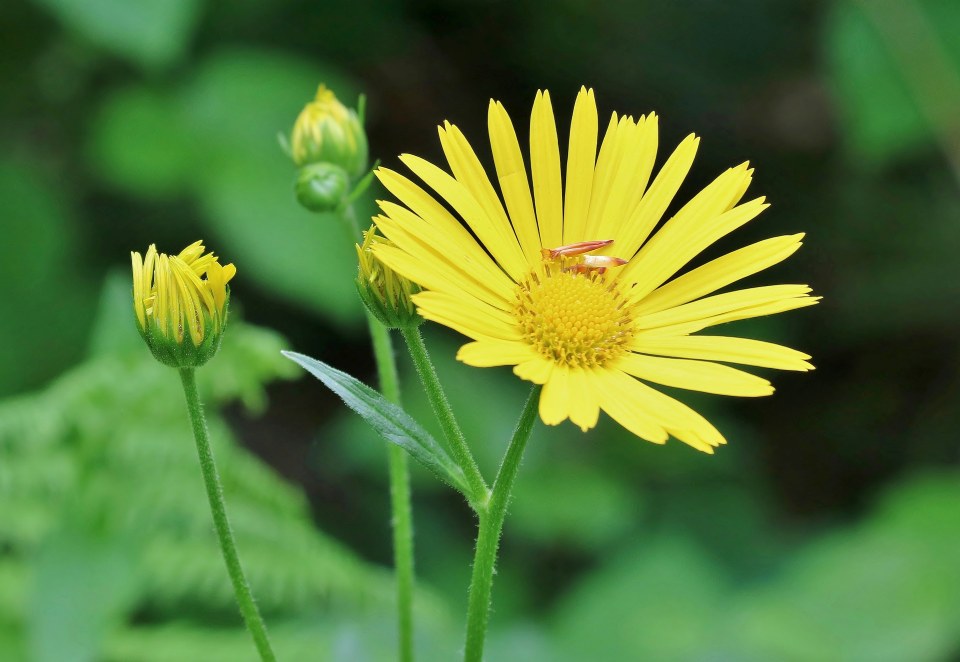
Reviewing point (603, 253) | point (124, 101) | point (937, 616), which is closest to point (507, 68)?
point (124, 101)

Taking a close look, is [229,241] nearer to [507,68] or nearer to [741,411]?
[507,68]

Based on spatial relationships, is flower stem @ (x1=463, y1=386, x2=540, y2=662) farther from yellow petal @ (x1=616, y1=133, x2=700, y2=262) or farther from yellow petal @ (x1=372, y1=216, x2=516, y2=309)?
yellow petal @ (x1=616, y1=133, x2=700, y2=262)

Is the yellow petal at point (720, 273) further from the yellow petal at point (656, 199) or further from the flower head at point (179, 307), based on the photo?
the flower head at point (179, 307)

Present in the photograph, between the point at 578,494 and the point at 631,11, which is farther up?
the point at 631,11

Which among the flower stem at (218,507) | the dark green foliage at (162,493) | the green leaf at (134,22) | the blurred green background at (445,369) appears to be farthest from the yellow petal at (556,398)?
the green leaf at (134,22)

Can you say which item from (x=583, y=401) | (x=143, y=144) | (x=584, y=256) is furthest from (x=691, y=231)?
(x=143, y=144)

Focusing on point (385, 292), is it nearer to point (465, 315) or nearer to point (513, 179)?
point (465, 315)

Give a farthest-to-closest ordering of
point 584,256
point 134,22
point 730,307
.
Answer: point 134,22 → point 584,256 → point 730,307
